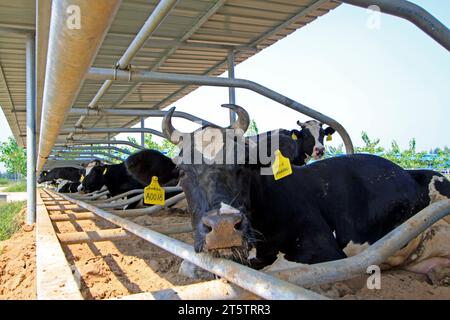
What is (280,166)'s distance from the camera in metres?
3.33

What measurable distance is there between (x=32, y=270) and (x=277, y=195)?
7.57 feet

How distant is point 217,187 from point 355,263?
1.11 m

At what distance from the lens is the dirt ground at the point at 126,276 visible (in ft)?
9.77

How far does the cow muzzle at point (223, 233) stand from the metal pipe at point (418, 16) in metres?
1.29

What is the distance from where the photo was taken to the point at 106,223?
23.0ft

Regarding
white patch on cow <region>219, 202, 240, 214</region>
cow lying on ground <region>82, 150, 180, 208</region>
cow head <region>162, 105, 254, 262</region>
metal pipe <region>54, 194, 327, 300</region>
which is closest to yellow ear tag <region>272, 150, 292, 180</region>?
cow head <region>162, 105, 254, 262</region>

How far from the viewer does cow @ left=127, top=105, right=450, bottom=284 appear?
92.5 inches

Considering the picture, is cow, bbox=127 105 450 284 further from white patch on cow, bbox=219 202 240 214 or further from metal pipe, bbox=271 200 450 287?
metal pipe, bbox=271 200 450 287

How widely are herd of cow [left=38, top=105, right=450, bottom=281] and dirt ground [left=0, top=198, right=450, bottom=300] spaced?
1.00ft

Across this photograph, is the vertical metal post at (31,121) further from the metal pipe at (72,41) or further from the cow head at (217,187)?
the cow head at (217,187)

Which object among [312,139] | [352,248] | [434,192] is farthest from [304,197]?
[312,139]

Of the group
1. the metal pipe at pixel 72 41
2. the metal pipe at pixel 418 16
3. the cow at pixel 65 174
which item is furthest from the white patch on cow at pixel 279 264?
the cow at pixel 65 174

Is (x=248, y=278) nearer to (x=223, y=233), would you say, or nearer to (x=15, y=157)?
(x=223, y=233)
